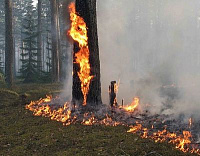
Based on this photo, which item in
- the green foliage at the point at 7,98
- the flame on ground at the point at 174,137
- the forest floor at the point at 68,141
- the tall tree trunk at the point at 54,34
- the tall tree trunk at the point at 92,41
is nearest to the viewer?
the forest floor at the point at 68,141

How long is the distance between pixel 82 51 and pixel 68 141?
4106mm

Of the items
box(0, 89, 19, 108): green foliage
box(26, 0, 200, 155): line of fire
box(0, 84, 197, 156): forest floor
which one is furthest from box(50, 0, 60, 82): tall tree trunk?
box(0, 84, 197, 156): forest floor

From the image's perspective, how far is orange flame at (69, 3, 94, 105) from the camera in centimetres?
938

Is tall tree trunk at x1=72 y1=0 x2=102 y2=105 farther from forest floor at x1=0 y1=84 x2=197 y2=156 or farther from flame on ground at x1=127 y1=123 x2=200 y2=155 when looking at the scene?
flame on ground at x1=127 y1=123 x2=200 y2=155

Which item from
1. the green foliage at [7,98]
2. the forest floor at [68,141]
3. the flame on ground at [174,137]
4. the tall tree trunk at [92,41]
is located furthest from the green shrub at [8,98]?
the flame on ground at [174,137]

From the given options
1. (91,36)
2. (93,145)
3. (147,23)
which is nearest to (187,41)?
(147,23)

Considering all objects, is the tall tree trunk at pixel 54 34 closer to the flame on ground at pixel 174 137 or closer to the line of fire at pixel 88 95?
the line of fire at pixel 88 95

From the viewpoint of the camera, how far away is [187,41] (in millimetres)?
57156

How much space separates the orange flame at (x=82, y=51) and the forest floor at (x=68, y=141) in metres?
1.98

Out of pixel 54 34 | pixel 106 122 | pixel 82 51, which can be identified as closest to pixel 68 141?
pixel 106 122

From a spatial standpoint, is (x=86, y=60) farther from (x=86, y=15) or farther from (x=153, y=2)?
(x=153, y=2)

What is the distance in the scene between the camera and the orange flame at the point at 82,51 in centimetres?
938

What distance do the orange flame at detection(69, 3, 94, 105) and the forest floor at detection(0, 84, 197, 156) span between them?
6.50 ft

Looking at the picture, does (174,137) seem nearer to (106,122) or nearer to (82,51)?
(106,122)
